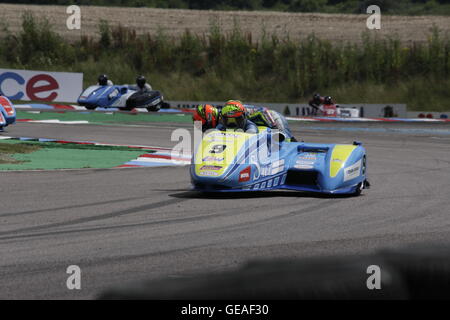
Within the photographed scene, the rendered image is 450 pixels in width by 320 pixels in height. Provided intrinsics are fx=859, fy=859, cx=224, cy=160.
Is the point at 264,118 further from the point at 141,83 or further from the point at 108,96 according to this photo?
the point at 108,96

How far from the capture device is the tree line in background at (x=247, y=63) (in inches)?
1321

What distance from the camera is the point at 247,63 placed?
36.0m

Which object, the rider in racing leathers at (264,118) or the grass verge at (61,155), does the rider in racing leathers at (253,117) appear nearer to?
the rider in racing leathers at (264,118)

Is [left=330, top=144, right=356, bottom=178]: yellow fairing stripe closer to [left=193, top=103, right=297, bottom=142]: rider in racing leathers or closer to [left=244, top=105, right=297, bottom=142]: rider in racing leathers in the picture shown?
[left=193, top=103, right=297, bottom=142]: rider in racing leathers

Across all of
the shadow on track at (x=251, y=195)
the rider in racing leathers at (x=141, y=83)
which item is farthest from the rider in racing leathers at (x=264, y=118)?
the rider in racing leathers at (x=141, y=83)

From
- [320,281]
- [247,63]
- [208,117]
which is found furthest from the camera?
[247,63]

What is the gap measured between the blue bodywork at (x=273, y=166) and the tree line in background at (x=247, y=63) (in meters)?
21.8

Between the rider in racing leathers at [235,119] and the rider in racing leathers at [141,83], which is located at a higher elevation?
the rider in racing leathers at [141,83]

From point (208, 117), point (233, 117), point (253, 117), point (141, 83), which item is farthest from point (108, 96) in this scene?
point (233, 117)

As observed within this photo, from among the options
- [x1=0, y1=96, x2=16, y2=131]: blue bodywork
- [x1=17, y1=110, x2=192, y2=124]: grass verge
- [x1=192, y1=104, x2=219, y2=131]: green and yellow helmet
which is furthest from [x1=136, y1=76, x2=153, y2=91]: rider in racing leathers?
[x1=192, y1=104, x2=219, y2=131]: green and yellow helmet

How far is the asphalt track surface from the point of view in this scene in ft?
18.9

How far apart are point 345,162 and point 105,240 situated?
13.4 ft

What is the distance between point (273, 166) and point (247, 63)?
2642cm
